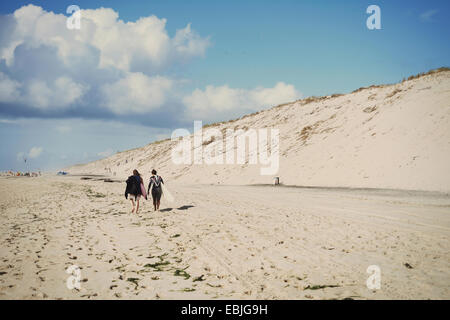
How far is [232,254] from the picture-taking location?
7.71 m

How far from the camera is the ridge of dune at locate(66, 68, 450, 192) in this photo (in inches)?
907

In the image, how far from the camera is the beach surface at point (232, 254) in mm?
5555

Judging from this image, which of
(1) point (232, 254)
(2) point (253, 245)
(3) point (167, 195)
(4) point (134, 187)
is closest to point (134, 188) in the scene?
(4) point (134, 187)

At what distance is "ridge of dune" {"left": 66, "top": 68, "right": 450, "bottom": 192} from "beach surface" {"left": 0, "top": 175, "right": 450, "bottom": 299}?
1001 cm

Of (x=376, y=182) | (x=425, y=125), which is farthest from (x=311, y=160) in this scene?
(x=425, y=125)

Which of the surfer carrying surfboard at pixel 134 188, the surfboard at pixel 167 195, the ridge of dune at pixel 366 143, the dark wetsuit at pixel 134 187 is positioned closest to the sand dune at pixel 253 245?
the ridge of dune at pixel 366 143

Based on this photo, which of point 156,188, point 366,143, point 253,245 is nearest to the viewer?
point 253,245

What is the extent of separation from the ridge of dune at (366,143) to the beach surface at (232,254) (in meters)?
10.0

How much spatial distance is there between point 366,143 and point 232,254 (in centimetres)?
2708

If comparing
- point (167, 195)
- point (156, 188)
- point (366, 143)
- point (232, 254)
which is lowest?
point (232, 254)

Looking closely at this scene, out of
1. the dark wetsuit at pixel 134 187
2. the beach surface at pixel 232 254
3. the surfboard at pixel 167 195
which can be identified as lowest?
the beach surface at pixel 232 254

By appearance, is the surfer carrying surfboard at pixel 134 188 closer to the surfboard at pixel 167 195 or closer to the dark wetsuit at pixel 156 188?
the dark wetsuit at pixel 156 188

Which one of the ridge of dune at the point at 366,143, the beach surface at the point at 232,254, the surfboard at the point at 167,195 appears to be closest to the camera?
the beach surface at the point at 232,254

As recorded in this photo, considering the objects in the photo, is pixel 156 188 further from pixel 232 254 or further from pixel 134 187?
pixel 232 254
